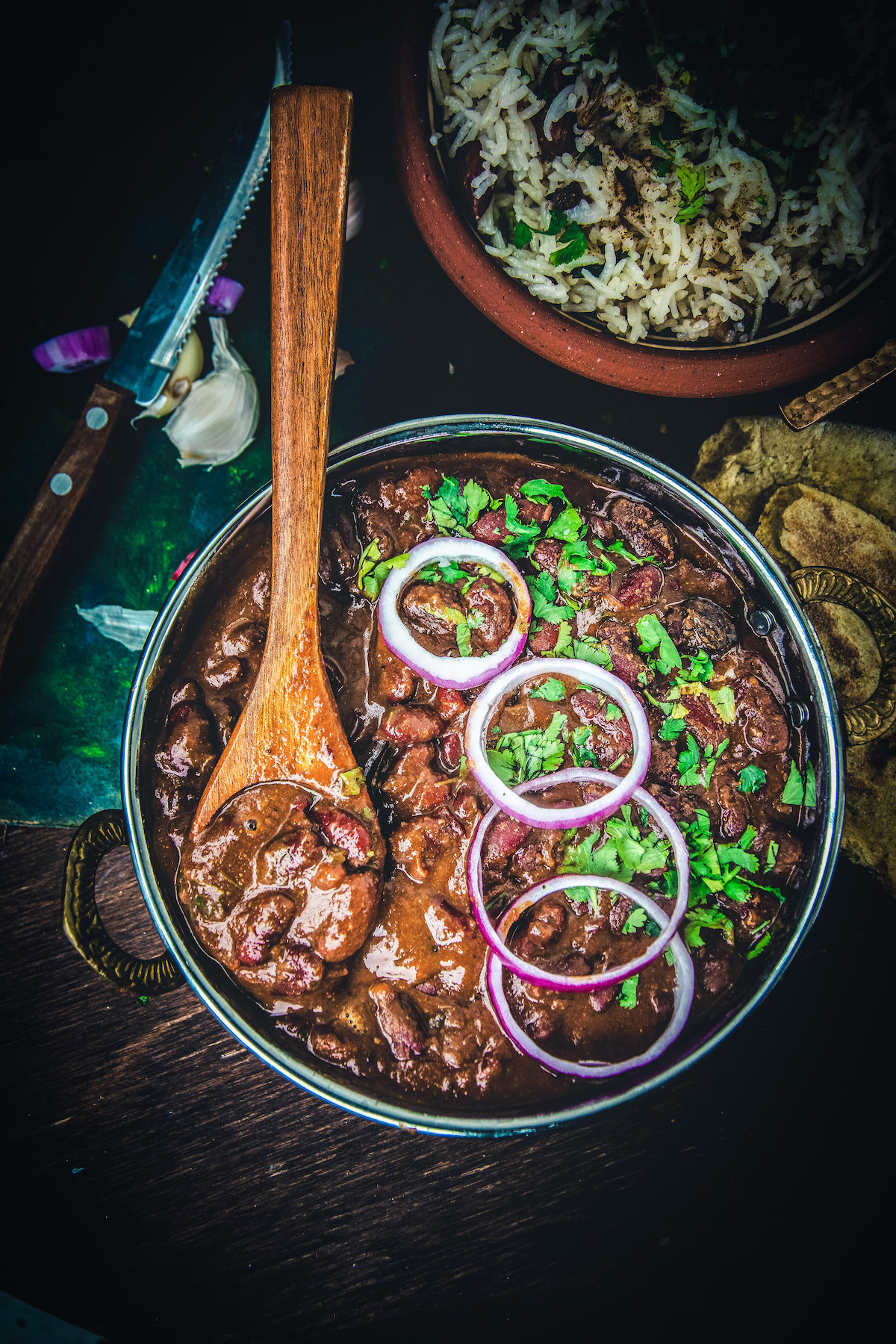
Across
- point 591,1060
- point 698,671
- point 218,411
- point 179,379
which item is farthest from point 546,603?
point 179,379

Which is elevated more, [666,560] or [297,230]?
[297,230]

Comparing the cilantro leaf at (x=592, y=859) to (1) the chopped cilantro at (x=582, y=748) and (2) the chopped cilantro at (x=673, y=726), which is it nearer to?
(1) the chopped cilantro at (x=582, y=748)

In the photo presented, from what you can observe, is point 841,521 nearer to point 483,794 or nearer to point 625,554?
point 625,554

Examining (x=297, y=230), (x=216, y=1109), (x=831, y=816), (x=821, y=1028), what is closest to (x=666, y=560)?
(x=831, y=816)

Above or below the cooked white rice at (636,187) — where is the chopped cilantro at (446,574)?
below

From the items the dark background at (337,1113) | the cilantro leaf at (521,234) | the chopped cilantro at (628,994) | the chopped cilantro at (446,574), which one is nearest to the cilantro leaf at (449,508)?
the chopped cilantro at (446,574)

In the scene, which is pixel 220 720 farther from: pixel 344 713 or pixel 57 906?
pixel 57 906
